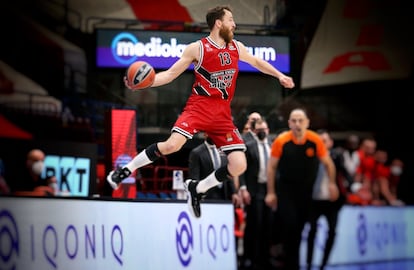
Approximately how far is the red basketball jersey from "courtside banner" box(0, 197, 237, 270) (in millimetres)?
1403

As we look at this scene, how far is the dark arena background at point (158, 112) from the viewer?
546 cm

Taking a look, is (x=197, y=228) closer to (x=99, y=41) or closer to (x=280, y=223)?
(x=280, y=223)

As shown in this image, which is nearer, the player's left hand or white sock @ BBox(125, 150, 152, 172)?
white sock @ BBox(125, 150, 152, 172)

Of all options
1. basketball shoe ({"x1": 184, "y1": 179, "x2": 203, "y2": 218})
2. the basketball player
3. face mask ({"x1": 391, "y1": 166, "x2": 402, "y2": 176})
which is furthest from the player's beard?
face mask ({"x1": 391, "y1": 166, "x2": 402, "y2": 176})

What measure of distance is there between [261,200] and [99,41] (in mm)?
4566

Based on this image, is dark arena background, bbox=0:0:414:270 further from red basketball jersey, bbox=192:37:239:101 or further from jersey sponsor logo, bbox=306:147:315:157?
jersey sponsor logo, bbox=306:147:315:157

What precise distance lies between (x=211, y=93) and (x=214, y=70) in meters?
0.14

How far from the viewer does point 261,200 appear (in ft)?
29.5

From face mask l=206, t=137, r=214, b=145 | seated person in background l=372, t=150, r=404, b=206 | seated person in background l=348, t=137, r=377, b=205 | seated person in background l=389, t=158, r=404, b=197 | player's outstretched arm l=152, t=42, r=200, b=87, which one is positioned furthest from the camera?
seated person in background l=389, t=158, r=404, b=197

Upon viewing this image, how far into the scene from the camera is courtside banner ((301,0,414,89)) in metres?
14.0

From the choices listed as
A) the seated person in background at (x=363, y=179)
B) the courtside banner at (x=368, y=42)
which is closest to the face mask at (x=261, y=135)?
the seated person in background at (x=363, y=179)

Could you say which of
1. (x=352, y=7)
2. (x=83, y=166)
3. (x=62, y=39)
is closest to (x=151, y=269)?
(x=83, y=166)

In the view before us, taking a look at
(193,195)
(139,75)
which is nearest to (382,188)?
(193,195)

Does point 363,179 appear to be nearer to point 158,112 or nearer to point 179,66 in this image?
point 158,112
